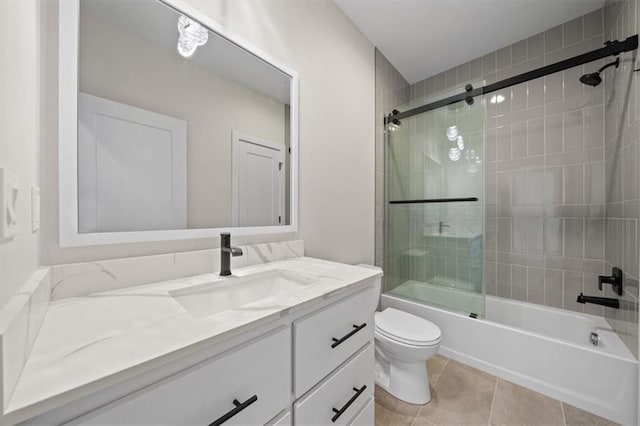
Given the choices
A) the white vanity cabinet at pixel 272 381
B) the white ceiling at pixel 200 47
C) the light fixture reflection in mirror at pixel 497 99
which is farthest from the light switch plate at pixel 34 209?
the light fixture reflection in mirror at pixel 497 99

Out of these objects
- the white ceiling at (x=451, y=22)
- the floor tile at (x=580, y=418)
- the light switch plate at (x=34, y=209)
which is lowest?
the floor tile at (x=580, y=418)

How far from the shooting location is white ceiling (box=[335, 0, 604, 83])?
1834 mm

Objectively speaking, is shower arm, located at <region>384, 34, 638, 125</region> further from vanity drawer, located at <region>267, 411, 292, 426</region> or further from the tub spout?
vanity drawer, located at <region>267, 411, 292, 426</region>

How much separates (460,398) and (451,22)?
2698 mm

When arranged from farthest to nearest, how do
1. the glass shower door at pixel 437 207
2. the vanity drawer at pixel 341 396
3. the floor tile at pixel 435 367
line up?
1. the glass shower door at pixel 437 207
2. the floor tile at pixel 435 367
3. the vanity drawer at pixel 341 396

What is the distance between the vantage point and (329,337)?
816 mm

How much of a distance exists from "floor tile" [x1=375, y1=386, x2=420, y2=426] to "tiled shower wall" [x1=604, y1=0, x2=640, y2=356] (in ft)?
4.05

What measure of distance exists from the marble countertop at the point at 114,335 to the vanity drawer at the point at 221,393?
0.19 feet

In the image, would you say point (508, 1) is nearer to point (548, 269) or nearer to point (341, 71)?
point (341, 71)

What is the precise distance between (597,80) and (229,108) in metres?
2.30

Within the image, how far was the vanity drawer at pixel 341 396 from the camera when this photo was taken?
2.47 feet

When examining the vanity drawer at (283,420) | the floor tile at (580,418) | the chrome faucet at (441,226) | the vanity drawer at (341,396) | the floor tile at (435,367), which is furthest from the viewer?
the chrome faucet at (441,226)

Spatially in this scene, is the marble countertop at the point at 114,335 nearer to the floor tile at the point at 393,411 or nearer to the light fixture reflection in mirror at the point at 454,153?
the floor tile at the point at 393,411

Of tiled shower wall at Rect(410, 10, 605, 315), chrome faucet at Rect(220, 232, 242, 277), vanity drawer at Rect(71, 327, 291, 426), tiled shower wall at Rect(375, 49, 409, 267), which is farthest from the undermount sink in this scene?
tiled shower wall at Rect(410, 10, 605, 315)
